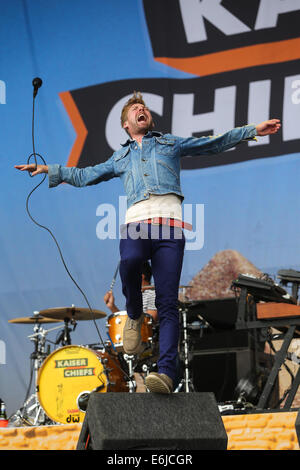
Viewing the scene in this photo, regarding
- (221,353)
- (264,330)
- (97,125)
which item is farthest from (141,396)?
(97,125)

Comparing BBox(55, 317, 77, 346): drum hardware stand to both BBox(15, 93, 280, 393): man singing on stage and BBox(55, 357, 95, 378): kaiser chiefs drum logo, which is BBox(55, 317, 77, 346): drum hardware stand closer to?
BBox(55, 357, 95, 378): kaiser chiefs drum logo

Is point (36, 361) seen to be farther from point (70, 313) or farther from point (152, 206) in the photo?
point (152, 206)

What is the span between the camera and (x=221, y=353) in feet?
16.9

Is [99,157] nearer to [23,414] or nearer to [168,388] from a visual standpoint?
[23,414]

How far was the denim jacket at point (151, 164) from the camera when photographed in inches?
111

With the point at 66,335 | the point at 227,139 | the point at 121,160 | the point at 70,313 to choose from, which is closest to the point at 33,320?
the point at 66,335

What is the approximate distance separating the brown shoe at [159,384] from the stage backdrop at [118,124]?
122 inches

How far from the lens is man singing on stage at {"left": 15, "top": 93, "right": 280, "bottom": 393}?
8.71 ft

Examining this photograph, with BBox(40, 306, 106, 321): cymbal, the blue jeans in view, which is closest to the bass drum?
BBox(40, 306, 106, 321): cymbal

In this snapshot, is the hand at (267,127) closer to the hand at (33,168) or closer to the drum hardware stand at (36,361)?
the hand at (33,168)

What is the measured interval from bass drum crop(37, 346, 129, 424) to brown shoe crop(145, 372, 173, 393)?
2509 mm

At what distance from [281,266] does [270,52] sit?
2.04 meters

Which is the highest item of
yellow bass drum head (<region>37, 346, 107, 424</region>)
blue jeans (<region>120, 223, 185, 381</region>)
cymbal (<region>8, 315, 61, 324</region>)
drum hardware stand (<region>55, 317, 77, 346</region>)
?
blue jeans (<region>120, 223, 185, 381</region>)

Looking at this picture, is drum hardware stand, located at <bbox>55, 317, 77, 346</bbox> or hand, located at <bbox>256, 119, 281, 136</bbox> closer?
hand, located at <bbox>256, 119, 281, 136</bbox>
